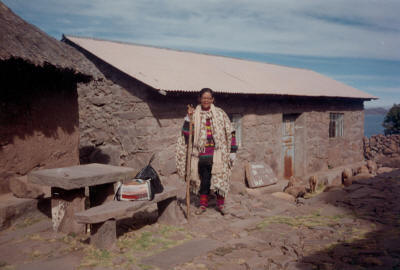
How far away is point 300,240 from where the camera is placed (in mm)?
4023

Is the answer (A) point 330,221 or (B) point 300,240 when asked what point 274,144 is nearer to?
(A) point 330,221

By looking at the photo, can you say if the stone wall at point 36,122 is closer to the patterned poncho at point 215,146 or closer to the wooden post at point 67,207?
the wooden post at point 67,207

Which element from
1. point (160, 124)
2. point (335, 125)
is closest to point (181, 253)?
point (160, 124)

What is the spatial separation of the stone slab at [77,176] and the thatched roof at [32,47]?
160 cm

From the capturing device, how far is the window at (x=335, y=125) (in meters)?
11.7

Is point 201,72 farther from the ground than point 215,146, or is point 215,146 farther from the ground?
point 201,72

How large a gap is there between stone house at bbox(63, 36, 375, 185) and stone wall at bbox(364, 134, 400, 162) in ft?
10.3

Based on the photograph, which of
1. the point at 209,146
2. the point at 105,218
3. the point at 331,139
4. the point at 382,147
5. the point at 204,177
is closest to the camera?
the point at 105,218

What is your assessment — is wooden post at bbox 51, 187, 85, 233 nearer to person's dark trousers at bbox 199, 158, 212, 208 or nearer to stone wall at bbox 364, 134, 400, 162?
person's dark trousers at bbox 199, 158, 212, 208

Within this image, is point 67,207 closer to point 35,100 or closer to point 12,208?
point 12,208

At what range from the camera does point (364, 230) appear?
433 cm

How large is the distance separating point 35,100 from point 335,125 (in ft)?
33.5

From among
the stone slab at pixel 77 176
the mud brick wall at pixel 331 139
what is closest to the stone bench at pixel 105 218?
the stone slab at pixel 77 176

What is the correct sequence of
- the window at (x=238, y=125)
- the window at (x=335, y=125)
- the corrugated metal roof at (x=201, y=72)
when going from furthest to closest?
the window at (x=335, y=125) < the window at (x=238, y=125) < the corrugated metal roof at (x=201, y=72)
